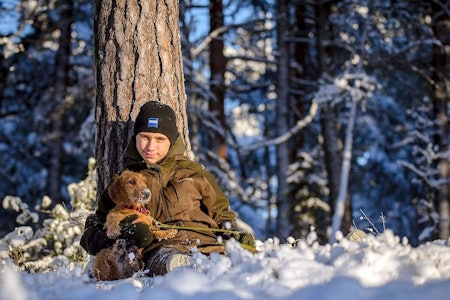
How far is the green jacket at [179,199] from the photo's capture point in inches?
172

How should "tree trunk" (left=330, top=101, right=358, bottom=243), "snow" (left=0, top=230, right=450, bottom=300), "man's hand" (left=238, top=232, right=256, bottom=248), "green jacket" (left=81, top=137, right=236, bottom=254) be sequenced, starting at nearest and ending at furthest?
1. "snow" (left=0, top=230, right=450, bottom=300)
2. "man's hand" (left=238, top=232, right=256, bottom=248)
3. "green jacket" (left=81, top=137, right=236, bottom=254)
4. "tree trunk" (left=330, top=101, right=358, bottom=243)

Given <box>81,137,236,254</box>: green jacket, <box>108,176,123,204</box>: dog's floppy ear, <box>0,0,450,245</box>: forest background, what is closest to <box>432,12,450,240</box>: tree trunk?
<box>0,0,450,245</box>: forest background

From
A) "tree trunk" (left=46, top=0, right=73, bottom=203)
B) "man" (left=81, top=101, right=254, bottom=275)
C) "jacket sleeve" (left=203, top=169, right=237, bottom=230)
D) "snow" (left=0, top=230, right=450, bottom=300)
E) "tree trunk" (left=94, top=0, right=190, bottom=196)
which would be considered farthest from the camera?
"tree trunk" (left=46, top=0, right=73, bottom=203)

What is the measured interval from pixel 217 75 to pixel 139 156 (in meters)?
8.54

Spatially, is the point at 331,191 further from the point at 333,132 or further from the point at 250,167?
the point at 250,167

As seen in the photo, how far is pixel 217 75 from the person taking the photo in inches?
508

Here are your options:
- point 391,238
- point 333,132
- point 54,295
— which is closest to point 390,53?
point 333,132

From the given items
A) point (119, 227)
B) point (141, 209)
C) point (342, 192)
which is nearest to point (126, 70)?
point (141, 209)

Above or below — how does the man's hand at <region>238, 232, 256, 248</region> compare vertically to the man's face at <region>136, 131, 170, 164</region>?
below

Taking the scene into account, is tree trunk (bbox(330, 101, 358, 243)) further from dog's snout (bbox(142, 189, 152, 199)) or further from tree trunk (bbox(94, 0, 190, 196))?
dog's snout (bbox(142, 189, 152, 199))

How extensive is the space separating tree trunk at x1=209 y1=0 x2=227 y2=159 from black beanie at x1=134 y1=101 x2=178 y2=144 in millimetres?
7831

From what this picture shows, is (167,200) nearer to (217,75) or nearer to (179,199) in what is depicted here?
(179,199)

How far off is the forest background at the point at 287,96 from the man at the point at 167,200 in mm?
6418

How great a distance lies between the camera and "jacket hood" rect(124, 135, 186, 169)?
453cm
